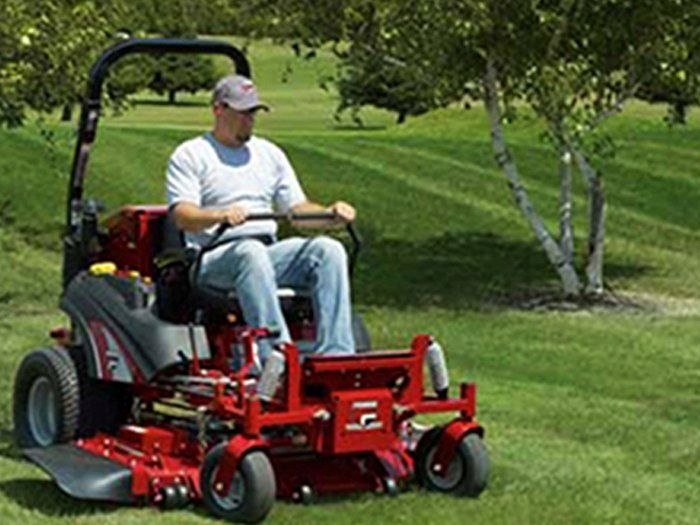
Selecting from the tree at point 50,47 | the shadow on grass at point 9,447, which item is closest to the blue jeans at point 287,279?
the shadow on grass at point 9,447

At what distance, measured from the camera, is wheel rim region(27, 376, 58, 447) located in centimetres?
980

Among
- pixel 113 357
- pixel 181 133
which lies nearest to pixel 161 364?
pixel 113 357

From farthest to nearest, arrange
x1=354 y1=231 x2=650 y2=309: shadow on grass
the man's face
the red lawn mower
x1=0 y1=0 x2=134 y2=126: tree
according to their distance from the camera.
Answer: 1. x1=354 y1=231 x2=650 y2=309: shadow on grass
2. x1=0 y1=0 x2=134 y2=126: tree
3. the man's face
4. the red lawn mower

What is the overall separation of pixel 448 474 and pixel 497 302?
11.2 meters

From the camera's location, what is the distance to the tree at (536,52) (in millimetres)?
19484

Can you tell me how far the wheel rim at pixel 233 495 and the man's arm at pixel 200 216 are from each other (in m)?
1.25

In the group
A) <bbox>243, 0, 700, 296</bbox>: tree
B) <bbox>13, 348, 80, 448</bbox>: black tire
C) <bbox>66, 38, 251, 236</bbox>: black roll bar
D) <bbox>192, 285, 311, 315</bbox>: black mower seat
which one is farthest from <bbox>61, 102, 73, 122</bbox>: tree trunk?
<bbox>192, 285, 311, 315</bbox>: black mower seat

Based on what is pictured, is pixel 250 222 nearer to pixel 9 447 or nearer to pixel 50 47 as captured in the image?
pixel 9 447

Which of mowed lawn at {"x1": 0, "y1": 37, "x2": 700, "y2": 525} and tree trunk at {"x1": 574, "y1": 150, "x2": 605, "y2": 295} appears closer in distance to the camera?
mowed lawn at {"x1": 0, "y1": 37, "x2": 700, "y2": 525}

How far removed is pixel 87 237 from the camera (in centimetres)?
1014

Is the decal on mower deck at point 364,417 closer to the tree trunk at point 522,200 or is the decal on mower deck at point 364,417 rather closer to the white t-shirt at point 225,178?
the white t-shirt at point 225,178

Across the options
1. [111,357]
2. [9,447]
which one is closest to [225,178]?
[111,357]

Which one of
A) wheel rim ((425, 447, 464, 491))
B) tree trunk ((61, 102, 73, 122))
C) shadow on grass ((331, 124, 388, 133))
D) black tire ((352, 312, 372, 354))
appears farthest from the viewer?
shadow on grass ((331, 124, 388, 133))

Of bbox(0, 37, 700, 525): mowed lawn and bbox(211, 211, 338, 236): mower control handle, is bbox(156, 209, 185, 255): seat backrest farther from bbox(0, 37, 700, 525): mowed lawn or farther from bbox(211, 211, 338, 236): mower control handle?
bbox(0, 37, 700, 525): mowed lawn
